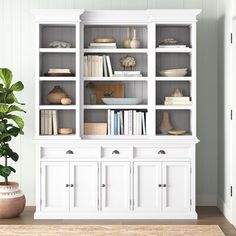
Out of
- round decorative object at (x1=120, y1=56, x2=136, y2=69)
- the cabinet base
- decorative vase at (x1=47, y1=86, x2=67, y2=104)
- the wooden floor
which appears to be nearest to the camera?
the wooden floor

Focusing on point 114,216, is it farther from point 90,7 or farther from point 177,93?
point 90,7

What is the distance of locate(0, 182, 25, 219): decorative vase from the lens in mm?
5246

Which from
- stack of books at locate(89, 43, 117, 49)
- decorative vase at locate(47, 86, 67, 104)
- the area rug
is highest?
stack of books at locate(89, 43, 117, 49)

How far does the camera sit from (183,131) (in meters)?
5.46

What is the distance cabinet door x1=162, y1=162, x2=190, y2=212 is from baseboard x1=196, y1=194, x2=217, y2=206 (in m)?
0.65

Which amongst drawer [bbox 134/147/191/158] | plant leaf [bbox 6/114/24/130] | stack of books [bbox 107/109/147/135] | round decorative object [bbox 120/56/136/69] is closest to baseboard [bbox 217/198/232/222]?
drawer [bbox 134/147/191/158]

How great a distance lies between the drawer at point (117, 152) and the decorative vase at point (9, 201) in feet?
3.27

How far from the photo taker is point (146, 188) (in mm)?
5355

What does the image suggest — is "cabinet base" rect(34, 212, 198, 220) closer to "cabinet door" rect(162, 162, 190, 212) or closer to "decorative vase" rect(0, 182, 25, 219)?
"cabinet door" rect(162, 162, 190, 212)

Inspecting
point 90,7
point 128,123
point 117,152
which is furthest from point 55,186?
point 90,7

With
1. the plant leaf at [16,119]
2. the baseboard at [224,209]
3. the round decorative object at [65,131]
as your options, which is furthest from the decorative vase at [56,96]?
the baseboard at [224,209]


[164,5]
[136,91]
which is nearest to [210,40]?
[164,5]

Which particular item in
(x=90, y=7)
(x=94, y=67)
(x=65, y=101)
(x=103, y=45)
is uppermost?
(x=90, y=7)

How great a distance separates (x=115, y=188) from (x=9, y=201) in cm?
110
